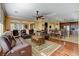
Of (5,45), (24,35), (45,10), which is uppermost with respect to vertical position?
(45,10)

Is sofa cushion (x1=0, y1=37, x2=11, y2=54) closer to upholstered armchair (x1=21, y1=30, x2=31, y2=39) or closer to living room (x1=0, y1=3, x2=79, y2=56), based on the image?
living room (x1=0, y1=3, x2=79, y2=56)

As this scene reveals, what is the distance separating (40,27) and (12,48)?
66cm

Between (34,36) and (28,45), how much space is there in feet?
0.69

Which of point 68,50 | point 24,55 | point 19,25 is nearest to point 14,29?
point 19,25

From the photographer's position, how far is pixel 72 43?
2062mm

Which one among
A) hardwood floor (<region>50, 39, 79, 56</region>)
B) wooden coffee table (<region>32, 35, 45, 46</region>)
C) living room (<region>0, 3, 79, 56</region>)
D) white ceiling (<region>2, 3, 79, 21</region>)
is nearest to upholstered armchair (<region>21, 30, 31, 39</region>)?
living room (<region>0, 3, 79, 56</region>)

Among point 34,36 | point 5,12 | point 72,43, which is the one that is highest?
point 5,12

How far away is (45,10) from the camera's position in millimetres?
2057

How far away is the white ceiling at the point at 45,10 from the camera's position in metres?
2.01

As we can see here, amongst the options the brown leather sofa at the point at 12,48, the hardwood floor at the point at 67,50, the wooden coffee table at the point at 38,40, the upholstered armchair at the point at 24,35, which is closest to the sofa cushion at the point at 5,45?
the brown leather sofa at the point at 12,48

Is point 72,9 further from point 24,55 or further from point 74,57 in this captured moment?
point 24,55

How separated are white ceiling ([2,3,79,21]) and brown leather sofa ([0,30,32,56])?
0.48 metres

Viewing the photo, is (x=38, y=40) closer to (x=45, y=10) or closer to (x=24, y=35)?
(x=24, y=35)

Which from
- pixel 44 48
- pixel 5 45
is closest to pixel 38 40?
pixel 44 48
